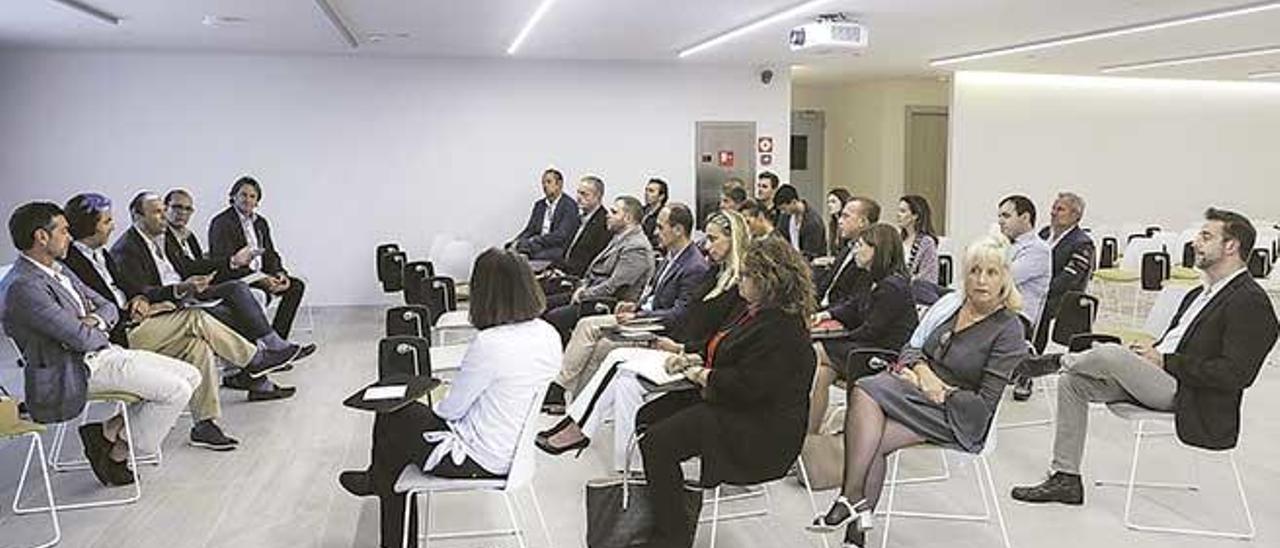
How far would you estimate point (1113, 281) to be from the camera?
8781 millimetres

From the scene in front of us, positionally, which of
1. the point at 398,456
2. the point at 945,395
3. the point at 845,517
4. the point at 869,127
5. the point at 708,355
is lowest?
the point at 845,517

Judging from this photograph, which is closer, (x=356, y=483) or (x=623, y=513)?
(x=623, y=513)

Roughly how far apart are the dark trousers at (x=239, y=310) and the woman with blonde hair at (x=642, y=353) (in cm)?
257

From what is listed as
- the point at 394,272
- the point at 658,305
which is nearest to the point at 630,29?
the point at 394,272

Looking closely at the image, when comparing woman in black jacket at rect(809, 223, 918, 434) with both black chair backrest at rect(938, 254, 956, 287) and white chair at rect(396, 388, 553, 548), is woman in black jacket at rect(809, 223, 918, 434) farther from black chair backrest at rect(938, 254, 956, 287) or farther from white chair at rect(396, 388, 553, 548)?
black chair backrest at rect(938, 254, 956, 287)

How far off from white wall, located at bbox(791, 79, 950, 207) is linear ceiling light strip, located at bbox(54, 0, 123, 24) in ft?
29.5

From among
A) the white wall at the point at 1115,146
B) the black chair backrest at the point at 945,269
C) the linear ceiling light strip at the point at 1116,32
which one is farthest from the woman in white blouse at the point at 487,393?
the white wall at the point at 1115,146

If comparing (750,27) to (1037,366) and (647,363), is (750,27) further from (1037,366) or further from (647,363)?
(1037,366)

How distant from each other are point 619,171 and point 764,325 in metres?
7.27

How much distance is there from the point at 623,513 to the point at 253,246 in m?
Result: 4.65

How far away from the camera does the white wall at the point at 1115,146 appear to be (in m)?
12.1

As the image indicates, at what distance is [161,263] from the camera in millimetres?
5926

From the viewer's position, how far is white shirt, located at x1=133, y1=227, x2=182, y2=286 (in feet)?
19.2

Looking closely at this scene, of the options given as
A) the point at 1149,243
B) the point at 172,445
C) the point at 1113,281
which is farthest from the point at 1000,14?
the point at 172,445
